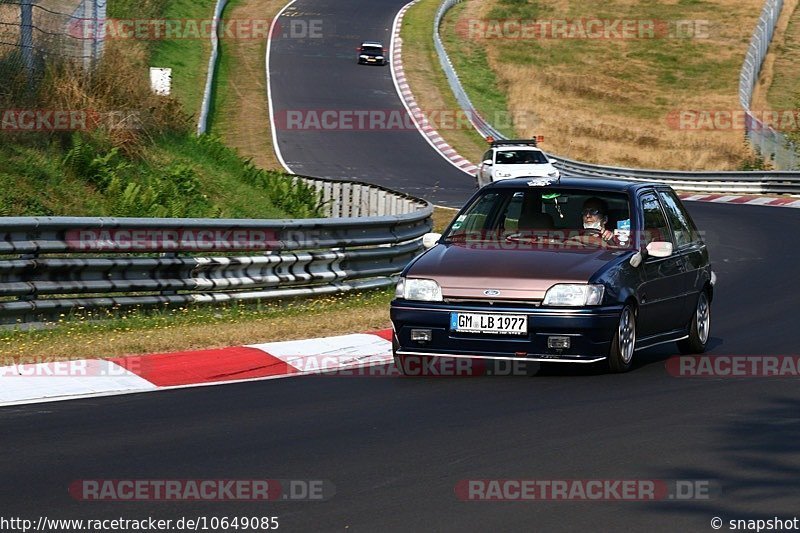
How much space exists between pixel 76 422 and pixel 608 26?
67.8 metres

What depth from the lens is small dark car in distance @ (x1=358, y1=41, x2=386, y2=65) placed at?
60.3 metres

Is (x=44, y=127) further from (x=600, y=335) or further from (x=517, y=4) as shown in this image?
(x=517, y=4)

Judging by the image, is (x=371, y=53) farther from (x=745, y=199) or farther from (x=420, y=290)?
(x=420, y=290)

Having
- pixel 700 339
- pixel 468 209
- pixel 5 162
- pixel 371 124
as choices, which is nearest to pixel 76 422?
pixel 468 209

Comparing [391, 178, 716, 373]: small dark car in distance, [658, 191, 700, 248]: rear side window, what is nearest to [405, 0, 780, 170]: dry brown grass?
[658, 191, 700, 248]: rear side window

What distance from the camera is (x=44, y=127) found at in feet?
56.1
